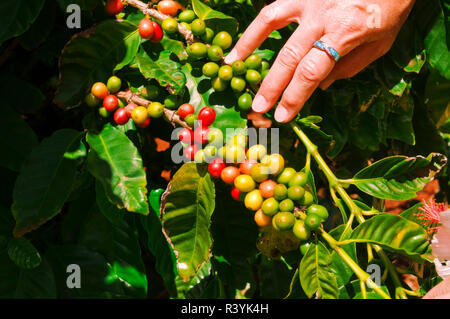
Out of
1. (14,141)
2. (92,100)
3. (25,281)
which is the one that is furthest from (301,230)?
(14,141)

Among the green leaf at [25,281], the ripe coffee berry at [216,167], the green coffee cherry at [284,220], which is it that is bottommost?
the green leaf at [25,281]

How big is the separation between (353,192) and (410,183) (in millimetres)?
993

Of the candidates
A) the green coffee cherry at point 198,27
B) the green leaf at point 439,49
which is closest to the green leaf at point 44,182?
the green coffee cherry at point 198,27

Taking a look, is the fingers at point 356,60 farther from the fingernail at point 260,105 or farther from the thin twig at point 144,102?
the thin twig at point 144,102

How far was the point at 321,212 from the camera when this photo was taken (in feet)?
3.39

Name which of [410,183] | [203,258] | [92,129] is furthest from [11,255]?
[410,183]

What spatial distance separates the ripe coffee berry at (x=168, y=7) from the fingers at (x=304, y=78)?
15.6 inches

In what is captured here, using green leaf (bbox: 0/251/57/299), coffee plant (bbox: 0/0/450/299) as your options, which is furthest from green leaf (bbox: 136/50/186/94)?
green leaf (bbox: 0/251/57/299)

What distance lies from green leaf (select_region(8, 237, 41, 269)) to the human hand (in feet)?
2.49

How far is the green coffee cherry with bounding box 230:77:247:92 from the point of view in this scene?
117cm

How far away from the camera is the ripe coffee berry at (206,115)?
1129mm

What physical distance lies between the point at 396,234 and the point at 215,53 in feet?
2.10

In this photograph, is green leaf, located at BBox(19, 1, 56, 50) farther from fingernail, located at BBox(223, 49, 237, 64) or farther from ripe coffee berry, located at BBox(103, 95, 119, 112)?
fingernail, located at BBox(223, 49, 237, 64)

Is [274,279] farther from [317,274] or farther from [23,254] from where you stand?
[23,254]
